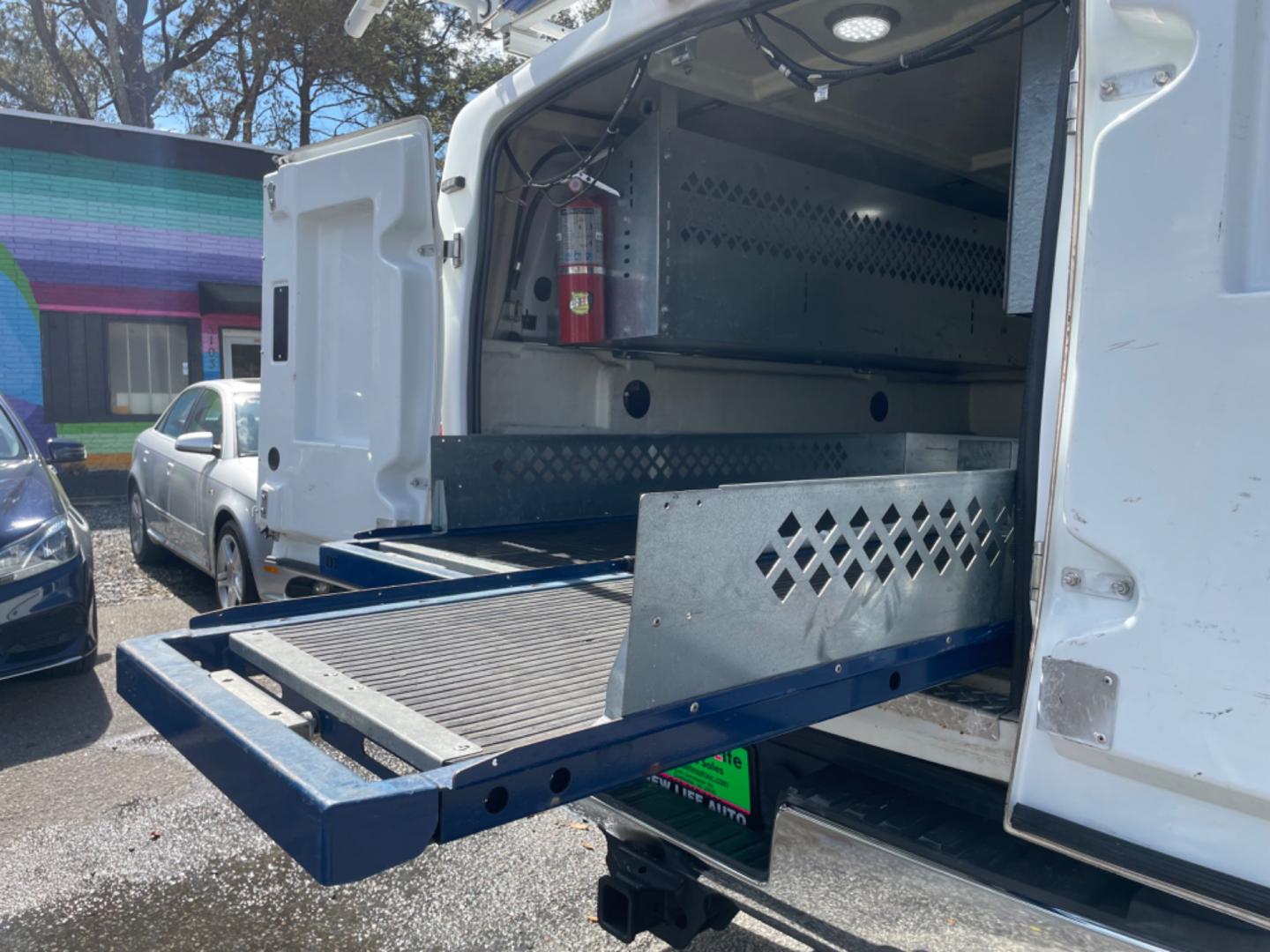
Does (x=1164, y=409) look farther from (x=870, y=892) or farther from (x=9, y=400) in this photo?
(x=9, y=400)

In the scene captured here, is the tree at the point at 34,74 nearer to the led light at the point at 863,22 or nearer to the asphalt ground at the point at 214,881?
the asphalt ground at the point at 214,881

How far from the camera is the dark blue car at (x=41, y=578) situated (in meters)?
4.59

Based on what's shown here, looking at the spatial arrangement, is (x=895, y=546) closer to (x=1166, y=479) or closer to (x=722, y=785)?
(x=1166, y=479)

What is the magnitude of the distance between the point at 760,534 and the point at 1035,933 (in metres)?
0.75

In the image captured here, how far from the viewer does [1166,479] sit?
1412mm

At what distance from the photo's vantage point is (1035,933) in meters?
1.55

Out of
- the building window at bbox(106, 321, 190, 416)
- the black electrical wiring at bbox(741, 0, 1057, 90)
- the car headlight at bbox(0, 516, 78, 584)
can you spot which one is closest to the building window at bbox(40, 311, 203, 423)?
the building window at bbox(106, 321, 190, 416)


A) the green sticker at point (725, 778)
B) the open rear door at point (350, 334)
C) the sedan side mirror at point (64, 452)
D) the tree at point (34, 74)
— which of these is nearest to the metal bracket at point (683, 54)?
the open rear door at point (350, 334)

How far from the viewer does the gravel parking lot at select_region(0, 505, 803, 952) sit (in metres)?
2.98

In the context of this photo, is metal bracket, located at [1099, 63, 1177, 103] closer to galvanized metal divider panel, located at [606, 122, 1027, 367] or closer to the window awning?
galvanized metal divider panel, located at [606, 122, 1027, 367]

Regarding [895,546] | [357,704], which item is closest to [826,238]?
[895,546]

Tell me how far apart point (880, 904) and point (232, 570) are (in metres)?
5.27

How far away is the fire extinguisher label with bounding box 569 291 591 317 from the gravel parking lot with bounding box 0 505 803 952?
178cm

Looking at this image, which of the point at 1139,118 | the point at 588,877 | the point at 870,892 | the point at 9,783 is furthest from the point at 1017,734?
the point at 9,783
